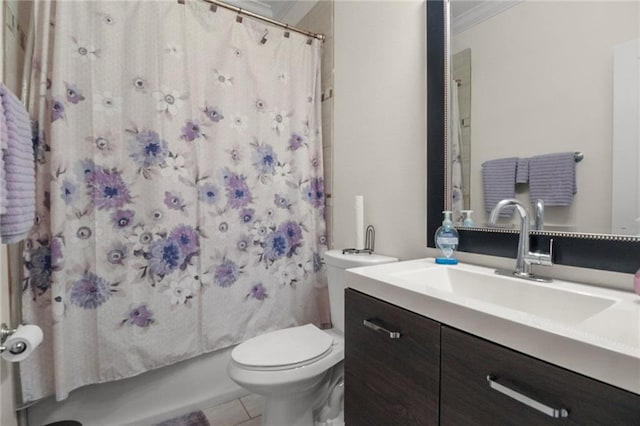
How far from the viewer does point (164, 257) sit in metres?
1.44

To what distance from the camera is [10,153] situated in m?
0.76

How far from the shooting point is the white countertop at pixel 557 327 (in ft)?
1.47

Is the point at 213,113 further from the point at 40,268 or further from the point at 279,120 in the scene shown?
the point at 40,268

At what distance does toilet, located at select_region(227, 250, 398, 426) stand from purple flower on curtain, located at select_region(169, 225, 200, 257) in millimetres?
526

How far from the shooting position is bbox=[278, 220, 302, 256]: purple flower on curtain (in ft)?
5.85

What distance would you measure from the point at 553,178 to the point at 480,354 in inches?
24.8

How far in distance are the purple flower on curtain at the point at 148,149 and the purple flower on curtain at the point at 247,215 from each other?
1.50 feet

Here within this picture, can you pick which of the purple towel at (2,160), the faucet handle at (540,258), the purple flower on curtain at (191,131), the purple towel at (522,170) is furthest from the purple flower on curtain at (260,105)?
the faucet handle at (540,258)

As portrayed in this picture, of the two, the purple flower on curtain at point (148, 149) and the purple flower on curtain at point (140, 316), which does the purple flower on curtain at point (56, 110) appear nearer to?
the purple flower on curtain at point (148, 149)

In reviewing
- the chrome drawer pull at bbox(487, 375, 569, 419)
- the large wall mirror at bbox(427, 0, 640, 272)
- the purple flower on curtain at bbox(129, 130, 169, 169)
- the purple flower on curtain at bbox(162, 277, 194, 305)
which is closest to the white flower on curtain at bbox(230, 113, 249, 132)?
the purple flower on curtain at bbox(129, 130, 169, 169)

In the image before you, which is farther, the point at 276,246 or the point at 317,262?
the point at 317,262

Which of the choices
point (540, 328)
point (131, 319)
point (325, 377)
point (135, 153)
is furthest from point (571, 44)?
point (131, 319)

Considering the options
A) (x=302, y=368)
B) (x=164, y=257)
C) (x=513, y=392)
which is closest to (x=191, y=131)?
(x=164, y=257)

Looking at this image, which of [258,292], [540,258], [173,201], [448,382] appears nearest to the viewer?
[448,382]
